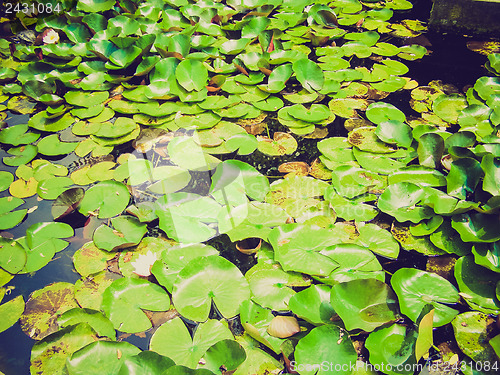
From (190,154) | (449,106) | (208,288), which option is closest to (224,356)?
(208,288)

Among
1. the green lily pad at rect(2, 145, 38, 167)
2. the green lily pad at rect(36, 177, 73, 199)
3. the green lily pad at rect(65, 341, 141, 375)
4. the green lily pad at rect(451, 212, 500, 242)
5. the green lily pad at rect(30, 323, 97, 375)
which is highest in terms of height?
the green lily pad at rect(451, 212, 500, 242)

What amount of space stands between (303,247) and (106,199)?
109 centimetres

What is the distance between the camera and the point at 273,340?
4.28 ft

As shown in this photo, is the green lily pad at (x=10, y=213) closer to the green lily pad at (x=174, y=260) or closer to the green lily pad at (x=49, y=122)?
the green lily pad at (x=49, y=122)

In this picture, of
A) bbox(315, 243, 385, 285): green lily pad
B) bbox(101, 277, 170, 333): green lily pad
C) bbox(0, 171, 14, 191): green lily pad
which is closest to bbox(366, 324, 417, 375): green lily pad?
bbox(315, 243, 385, 285): green lily pad

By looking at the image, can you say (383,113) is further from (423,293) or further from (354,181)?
(423,293)

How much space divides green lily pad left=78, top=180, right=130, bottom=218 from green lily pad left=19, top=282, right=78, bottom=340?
1.39 feet

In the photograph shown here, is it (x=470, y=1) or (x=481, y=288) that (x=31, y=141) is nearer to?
(x=481, y=288)

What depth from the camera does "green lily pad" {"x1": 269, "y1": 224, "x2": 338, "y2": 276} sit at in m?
1.49

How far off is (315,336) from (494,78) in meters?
2.43

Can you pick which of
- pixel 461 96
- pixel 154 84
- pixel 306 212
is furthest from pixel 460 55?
pixel 154 84

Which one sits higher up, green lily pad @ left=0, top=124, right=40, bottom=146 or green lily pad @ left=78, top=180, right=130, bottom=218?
green lily pad @ left=0, top=124, right=40, bottom=146

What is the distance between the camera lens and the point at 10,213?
185 centimetres

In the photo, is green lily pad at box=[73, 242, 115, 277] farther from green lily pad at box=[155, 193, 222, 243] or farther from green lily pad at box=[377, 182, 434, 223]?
green lily pad at box=[377, 182, 434, 223]
